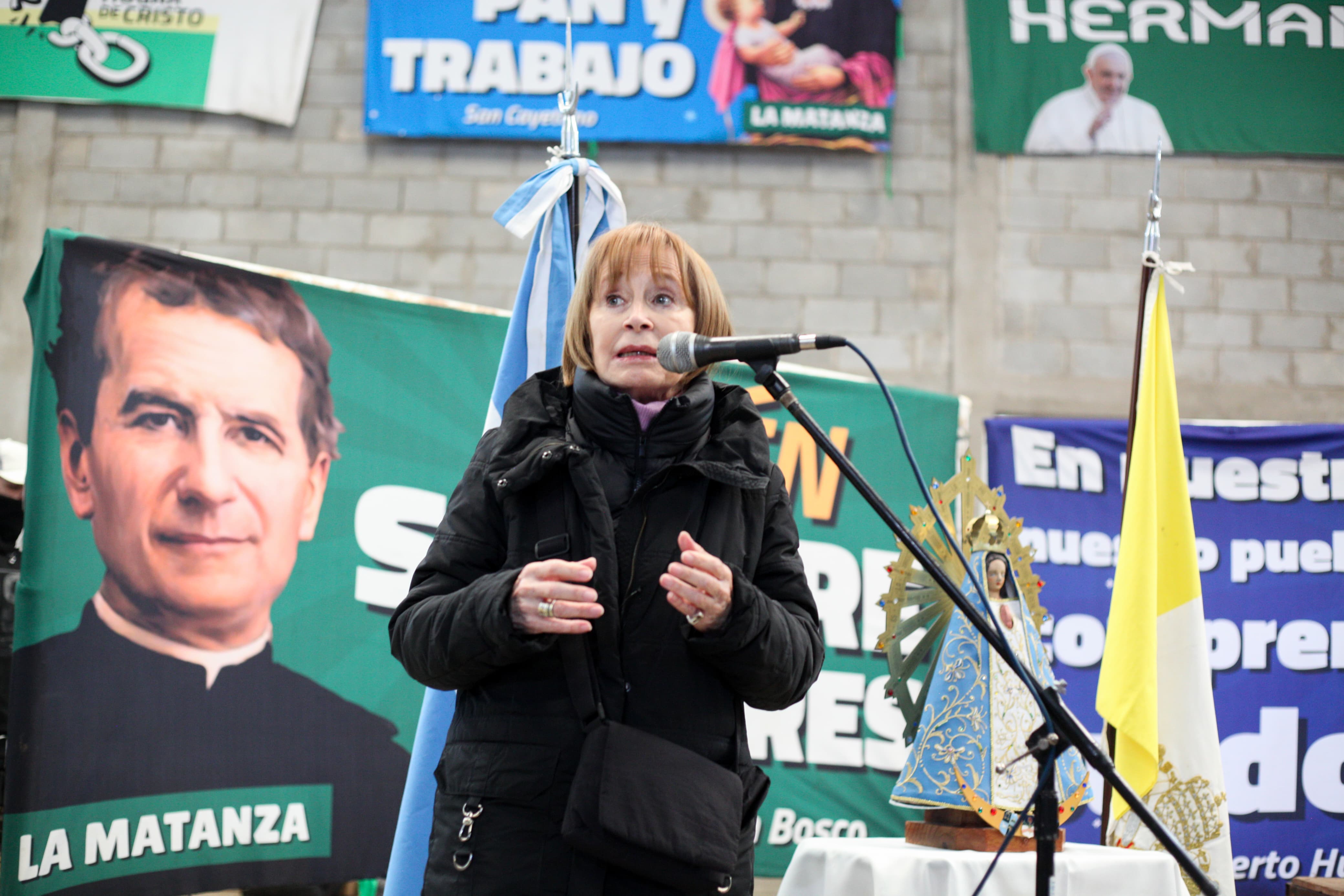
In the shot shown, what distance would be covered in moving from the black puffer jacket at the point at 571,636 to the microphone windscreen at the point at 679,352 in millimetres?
92

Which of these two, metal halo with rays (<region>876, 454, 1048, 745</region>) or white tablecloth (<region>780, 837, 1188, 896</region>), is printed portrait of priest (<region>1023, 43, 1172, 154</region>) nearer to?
metal halo with rays (<region>876, 454, 1048, 745</region>)

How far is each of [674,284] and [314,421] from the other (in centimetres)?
212

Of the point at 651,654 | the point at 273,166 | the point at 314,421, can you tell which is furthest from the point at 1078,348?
the point at 651,654

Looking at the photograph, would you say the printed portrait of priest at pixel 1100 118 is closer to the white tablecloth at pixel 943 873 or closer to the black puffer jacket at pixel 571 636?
the white tablecloth at pixel 943 873

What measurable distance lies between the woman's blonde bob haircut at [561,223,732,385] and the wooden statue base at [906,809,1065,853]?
3.88ft

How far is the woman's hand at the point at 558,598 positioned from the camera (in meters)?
1.12

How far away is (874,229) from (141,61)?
3226 millimetres

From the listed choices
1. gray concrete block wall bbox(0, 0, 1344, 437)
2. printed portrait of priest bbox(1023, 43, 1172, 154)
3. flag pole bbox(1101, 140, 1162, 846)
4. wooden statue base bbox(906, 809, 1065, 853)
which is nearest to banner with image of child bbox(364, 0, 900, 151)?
gray concrete block wall bbox(0, 0, 1344, 437)

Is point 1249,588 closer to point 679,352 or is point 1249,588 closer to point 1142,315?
point 1142,315

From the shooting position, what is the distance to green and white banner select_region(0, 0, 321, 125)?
4738 mm

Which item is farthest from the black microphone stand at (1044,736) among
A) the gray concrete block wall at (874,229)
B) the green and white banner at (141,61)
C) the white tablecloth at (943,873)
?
the green and white banner at (141,61)

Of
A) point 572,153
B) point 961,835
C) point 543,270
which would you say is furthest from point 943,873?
point 572,153

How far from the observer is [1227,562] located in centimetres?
409

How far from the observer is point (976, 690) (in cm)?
222
